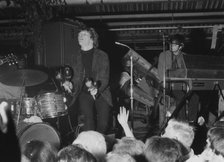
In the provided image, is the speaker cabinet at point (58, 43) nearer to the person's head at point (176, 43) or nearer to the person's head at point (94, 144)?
the person's head at point (176, 43)

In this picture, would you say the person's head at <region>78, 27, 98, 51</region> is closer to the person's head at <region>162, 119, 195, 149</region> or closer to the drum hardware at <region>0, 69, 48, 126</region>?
the drum hardware at <region>0, 69, 48, 126</region>

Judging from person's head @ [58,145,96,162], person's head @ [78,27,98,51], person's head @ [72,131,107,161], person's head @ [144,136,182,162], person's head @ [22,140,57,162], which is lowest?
person's head @ [72,131,107,161]

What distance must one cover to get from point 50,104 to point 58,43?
2.27m

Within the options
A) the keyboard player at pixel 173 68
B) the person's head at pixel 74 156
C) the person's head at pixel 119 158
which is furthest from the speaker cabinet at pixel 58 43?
the person's head at pixel 74 156

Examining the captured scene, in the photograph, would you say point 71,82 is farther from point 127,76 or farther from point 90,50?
point 127,76

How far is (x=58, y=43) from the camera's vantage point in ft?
23.7

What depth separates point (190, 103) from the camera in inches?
260

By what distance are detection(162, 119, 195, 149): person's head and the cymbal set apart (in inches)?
97.6

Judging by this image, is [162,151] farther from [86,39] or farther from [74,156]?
[86,39]

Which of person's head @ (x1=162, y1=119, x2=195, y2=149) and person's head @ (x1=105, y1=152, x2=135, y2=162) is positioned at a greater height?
person's head @ (x1=105, y1=152, x2=135, y2=162)

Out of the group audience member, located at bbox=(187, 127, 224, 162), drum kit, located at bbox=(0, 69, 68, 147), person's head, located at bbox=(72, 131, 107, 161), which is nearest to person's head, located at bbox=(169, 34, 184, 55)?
drum kit, located at bbox=(0, 69, 68, 147)

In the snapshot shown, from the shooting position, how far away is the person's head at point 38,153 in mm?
2549

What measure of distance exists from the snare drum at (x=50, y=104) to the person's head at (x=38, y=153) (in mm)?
2629

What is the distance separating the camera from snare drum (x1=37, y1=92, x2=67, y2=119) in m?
5.28
